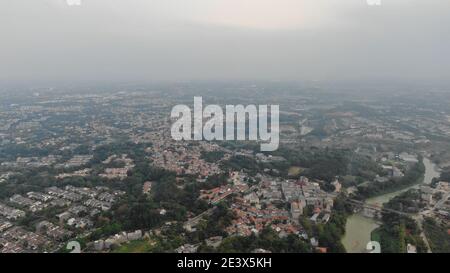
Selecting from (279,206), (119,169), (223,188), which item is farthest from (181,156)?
(279,206)

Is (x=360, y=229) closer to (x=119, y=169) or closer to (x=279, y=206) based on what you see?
(x=279, y=206)

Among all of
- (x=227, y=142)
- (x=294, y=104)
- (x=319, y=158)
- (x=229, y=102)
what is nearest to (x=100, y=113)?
(x=229, y=102)

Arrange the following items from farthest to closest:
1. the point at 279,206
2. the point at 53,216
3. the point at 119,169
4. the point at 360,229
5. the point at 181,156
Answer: the point at 181,156 → the point at 119,169 → the point at 279,206 → the point at 53,216 → the point at 360,229

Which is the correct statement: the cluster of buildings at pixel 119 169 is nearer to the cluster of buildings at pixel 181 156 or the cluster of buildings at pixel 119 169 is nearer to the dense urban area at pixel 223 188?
the dense urban area at pixel 223 188

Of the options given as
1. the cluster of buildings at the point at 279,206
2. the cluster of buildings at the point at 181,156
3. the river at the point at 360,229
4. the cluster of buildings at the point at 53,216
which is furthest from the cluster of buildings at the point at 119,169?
the river at the point at 360,229

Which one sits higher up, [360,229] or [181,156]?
[181,156]

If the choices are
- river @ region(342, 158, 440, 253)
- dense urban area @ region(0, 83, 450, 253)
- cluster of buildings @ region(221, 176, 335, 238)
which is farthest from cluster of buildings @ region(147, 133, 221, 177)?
river @ region(342, 158, 440, 253)

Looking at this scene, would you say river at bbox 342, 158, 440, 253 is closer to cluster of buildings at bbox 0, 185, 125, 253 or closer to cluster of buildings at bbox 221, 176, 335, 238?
cluster of buildings at bbox 221, 176, 335, 238

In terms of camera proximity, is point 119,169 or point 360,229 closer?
point 360,229
